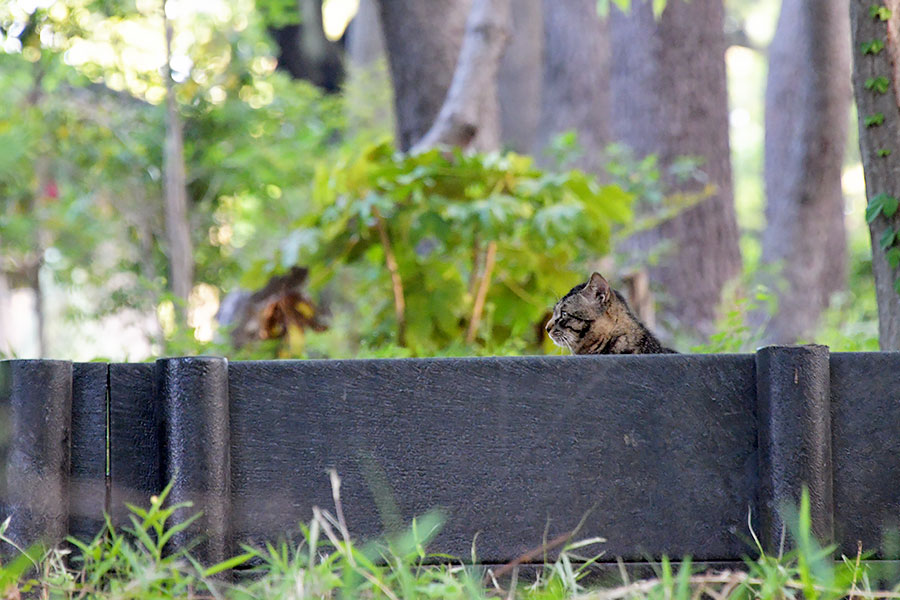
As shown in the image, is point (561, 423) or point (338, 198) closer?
point (561, 423)

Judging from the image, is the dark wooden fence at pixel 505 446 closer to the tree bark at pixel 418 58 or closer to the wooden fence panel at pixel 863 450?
the wooden fence panel at pixel 863 450

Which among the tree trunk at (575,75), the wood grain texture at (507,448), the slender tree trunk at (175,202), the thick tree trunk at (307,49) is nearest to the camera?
the wood grain texture at (507,448)

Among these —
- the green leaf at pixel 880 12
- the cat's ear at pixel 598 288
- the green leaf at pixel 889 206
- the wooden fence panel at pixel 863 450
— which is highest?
the green leaf at pixel 880 12

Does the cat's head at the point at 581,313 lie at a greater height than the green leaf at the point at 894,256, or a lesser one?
lesser

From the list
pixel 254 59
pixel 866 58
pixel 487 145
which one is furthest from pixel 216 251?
pixel 866 58

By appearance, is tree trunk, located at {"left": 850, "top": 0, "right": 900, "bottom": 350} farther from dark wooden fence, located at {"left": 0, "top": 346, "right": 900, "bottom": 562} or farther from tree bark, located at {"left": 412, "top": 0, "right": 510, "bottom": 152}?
tree bark, located at {"left": 412, "top": 0, "right": 510, "bottom": 152}

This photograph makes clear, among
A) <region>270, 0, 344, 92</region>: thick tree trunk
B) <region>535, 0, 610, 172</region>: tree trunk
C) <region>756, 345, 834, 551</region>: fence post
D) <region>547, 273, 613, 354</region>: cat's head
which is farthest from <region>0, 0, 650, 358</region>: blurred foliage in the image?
<region>270, 0, 344, 92</region>: thick tree trunk

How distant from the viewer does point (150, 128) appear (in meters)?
9.38

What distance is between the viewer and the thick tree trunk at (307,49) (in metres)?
16.3

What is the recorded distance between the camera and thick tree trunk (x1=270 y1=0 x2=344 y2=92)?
16.3 meters

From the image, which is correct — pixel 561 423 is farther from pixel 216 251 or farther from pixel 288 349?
pixel 216 251

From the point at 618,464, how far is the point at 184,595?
107cm

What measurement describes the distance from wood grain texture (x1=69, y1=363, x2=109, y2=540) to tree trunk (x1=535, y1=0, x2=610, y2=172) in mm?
8647

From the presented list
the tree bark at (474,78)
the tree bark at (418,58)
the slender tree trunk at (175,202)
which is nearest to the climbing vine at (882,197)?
the tree bark at (474,78)
